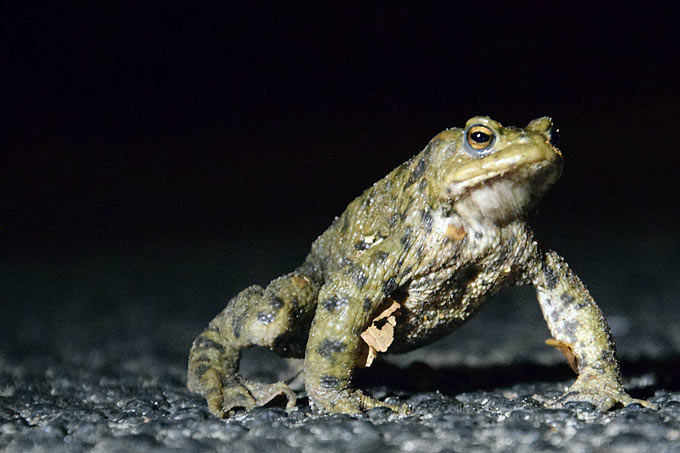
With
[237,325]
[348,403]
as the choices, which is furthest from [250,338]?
[348,403]

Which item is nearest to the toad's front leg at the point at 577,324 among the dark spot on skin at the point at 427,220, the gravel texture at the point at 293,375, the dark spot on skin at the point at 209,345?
the gravel texture at the point at 293,375

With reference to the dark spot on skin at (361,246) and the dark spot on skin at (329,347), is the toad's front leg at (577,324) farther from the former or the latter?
the dark spot on skin at (329,347)

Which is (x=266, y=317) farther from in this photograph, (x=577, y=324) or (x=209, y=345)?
(x=577, y=324)

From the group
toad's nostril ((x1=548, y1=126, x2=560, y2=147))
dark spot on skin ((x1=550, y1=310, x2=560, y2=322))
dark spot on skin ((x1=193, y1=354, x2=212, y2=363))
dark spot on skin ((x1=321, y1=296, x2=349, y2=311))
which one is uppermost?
toad's nostril ((x1=548, y1=126, x2=560, y2=147))

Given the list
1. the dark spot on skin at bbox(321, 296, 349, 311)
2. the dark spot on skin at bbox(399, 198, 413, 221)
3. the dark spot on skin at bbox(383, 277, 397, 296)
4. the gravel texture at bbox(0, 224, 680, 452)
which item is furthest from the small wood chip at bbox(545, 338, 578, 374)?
the dark spot on skin at bbox(321, 296, 349, 311)

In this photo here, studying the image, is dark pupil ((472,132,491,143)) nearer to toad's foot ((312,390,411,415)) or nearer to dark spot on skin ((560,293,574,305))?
dark spot on skin ((560,293,574,305))

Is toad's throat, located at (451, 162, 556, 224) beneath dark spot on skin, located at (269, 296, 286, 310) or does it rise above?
above
